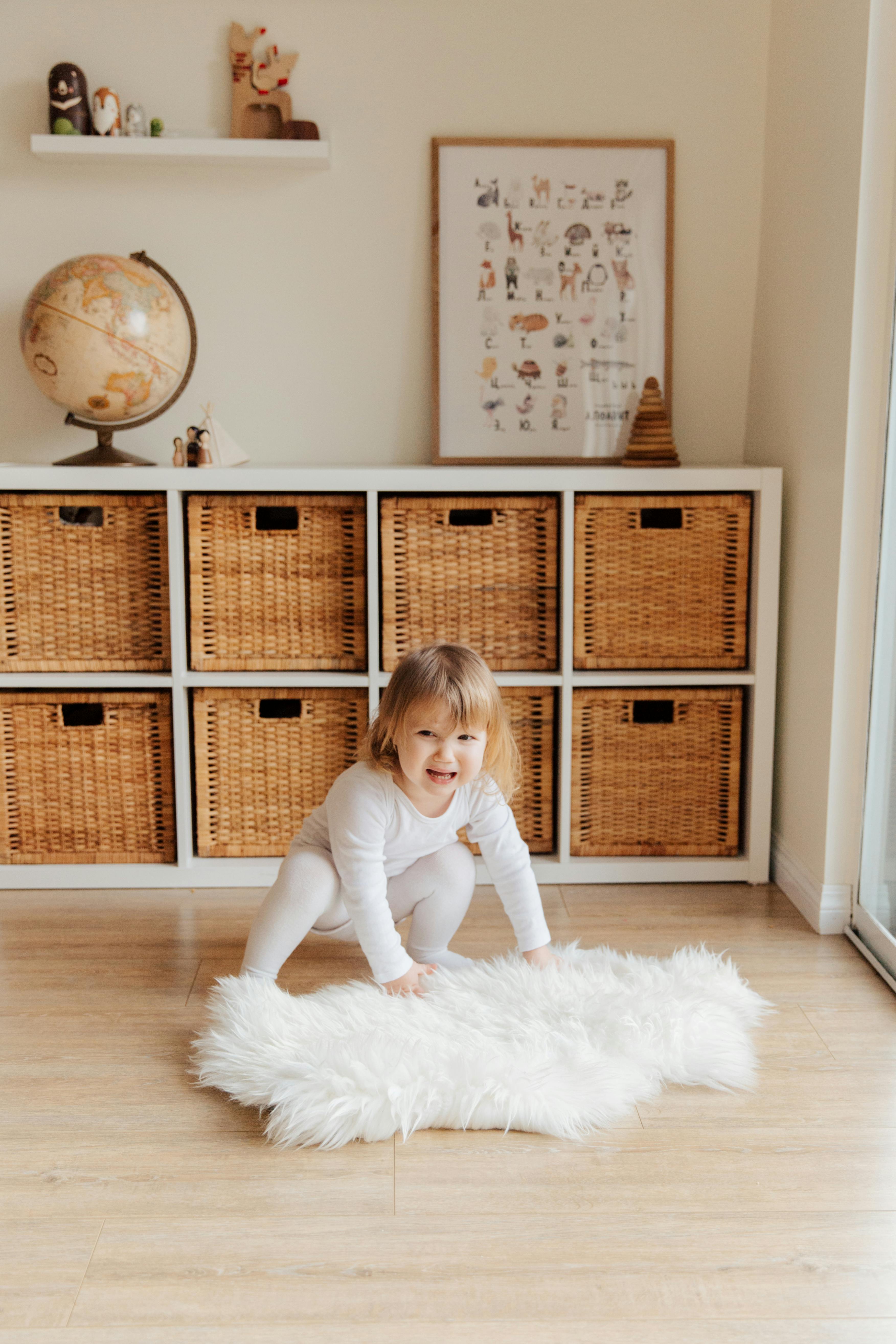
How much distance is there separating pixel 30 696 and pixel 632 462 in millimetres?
1219

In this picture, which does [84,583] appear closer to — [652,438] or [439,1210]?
[652,438]

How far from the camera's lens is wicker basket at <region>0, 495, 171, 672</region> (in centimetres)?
218

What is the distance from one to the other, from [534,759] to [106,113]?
149cm

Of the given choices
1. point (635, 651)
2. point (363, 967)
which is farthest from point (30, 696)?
point (635, 651)

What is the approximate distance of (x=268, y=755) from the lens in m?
2.24

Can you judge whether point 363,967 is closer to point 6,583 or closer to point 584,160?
point 6,583

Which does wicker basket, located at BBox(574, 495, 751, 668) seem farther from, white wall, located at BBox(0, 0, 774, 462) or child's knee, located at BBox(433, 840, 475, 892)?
child's knee, located at BBox(433, 840, 475, 892)

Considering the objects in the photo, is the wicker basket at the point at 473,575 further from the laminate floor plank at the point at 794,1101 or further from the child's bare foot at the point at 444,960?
the laminate floor plank at the point at 794,1101

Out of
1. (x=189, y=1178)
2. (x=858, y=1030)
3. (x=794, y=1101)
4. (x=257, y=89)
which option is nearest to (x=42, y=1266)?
(x=189, y=1178)

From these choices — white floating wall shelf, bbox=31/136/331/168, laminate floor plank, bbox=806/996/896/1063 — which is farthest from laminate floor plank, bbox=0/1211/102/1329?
white floating wall shelf, bbox=31/136/331/168

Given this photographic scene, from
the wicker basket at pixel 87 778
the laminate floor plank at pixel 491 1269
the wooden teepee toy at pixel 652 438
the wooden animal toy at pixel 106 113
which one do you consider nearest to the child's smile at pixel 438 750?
the laminate floor plank at pixel 491 1269

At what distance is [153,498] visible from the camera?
2174 mm

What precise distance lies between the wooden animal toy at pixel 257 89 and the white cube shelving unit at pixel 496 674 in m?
0.69

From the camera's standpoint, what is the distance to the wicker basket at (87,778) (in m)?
2.23
